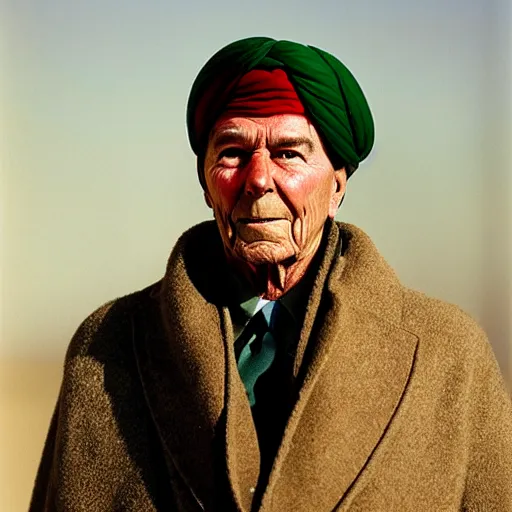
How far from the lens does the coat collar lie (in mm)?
1831

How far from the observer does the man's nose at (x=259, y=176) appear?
182 cm

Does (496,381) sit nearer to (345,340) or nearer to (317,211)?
(345,340)

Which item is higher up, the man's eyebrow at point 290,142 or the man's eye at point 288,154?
the man's eyebrow at point 290,142

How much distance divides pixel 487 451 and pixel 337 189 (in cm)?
67

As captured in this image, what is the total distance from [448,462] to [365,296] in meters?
0.40

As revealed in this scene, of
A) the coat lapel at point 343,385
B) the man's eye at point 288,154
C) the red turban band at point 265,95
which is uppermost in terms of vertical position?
the red turban band at point 265,95

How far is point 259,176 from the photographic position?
1.82m

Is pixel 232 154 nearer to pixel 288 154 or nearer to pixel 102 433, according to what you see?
pixel 288 154

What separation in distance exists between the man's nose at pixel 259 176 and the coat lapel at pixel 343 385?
0.90ft

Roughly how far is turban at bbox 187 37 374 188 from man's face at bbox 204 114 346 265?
33 millimetres

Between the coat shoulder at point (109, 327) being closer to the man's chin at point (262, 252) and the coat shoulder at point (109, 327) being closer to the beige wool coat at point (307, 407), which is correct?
the beige wool coat at point (307, 407)

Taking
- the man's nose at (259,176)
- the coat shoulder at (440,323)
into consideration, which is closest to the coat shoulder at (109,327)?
the man's nose at (259,176)

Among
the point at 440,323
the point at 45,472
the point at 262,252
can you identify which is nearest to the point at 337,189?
the point at 262,252

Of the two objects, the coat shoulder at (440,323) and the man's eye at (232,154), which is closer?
the man's eye at (232,154)
